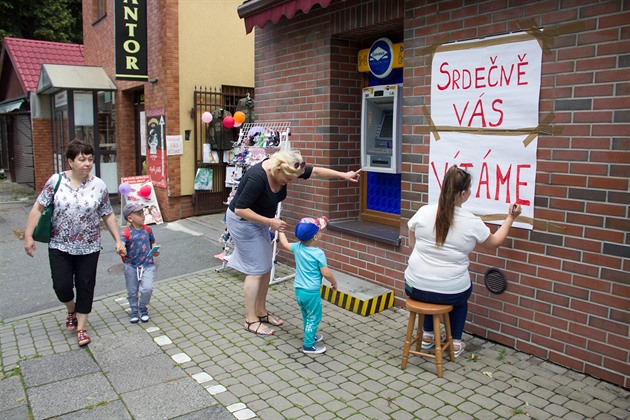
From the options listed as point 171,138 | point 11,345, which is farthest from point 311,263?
point 171,138

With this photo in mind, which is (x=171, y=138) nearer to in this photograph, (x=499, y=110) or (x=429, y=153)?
(x=429, y=153)

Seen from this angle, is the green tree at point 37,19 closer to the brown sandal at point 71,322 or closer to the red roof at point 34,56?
the red roof at point 34,56

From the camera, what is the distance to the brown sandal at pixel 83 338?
465 cm

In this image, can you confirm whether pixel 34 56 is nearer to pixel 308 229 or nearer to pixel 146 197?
pixel 146 197

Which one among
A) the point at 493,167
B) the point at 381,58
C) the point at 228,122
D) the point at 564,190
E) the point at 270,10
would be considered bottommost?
the point at 564,190

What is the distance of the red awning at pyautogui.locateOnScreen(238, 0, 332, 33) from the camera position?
572 cm

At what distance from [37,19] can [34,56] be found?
28.0 ft

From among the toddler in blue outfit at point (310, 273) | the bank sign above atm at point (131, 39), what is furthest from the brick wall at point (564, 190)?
the bank sign above atm at point (131, 39)

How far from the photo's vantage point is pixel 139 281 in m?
5.16

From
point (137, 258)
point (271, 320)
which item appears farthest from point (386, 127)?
point (137, 258)

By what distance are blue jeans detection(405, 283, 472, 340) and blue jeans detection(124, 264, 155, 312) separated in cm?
249

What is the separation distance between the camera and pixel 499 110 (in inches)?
171

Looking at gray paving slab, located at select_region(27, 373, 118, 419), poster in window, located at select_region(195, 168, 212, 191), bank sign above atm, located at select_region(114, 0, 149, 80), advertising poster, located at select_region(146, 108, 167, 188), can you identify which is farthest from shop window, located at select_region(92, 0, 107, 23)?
gray paving slab, located at select_region(27, 373, 118, 419)

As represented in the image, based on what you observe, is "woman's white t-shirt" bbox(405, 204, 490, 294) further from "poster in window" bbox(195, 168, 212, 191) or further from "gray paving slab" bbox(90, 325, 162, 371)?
"poster in window" bbox(195, 168, 212, 191)
